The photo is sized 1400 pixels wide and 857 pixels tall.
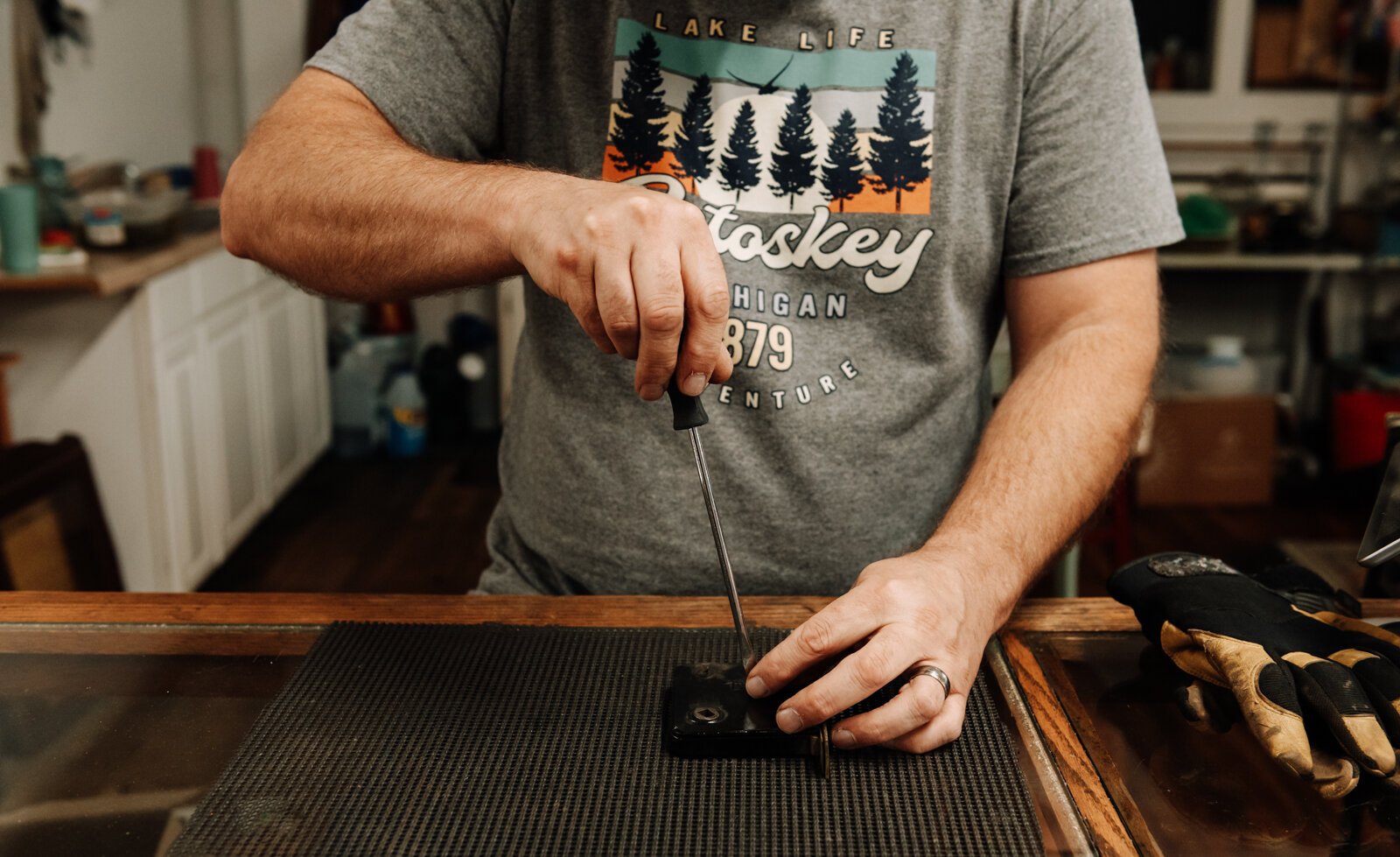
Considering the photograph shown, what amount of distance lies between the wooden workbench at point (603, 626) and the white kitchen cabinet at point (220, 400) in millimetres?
1845

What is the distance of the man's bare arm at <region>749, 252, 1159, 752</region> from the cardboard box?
2.84m

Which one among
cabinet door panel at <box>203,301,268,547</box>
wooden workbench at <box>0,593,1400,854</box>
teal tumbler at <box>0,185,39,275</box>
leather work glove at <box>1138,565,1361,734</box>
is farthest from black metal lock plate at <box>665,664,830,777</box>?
cabinet door panel at <box>203,301,268,547</box>

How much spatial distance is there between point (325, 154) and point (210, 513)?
2254 millimetres

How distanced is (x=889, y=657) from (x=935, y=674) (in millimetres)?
30

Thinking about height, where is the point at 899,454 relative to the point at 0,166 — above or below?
below

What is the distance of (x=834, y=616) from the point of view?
2.39 feet

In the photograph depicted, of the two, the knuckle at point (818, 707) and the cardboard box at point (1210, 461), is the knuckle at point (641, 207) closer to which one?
the knuckle at point (818, 707)

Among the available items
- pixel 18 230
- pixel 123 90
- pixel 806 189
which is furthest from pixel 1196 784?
pixel 123 90

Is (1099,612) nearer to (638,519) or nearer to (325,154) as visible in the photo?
(638,519)

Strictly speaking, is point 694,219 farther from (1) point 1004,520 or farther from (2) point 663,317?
(1) point 1004,520

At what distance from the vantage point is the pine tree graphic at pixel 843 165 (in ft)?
3.43

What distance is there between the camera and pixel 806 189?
105cm

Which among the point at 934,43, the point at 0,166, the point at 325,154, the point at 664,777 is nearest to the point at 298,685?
the point at 664,777

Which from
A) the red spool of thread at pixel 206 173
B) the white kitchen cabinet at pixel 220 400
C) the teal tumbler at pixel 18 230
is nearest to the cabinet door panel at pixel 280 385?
the white kitchen cabinet at pixel 220 400
